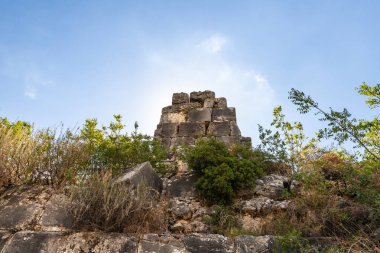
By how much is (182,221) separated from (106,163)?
2155 millimetres

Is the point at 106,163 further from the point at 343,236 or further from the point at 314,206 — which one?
the point at 343,236

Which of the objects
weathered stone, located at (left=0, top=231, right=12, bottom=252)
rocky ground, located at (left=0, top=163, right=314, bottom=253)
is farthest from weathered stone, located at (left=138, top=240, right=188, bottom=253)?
weathered stone, located at (left=0, top=231, right=12, bottom=252)

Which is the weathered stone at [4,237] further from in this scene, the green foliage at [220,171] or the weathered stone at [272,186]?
the weathered stone at [272,186]

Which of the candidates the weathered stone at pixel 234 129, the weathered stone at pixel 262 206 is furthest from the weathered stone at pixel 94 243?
the weathered stone at pixel 234 129

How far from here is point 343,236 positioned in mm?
4508

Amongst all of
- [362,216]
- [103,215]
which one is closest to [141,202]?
[103,215]

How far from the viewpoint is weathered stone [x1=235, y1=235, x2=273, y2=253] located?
404cm

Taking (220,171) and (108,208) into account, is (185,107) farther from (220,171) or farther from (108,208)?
(108,208)

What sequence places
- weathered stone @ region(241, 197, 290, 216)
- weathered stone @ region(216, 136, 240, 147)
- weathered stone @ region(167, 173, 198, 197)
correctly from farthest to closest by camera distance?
weathered stone @ region(216, 136, 240, 147), weathered stone @ region(167, 173, 198, 197), weathered stone @ region(241, 197, 290, 216)

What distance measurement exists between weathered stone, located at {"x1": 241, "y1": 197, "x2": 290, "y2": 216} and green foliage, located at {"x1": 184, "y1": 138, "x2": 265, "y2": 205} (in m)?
0.31

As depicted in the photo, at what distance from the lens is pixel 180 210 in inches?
211

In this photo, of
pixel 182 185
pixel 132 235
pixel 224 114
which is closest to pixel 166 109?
pixel 224 114

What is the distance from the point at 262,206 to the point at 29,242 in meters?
3.36

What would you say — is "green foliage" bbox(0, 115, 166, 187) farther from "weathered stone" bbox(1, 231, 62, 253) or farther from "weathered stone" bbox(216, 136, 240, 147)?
"weathered stone" bbox(216, 136, 240, 147)
